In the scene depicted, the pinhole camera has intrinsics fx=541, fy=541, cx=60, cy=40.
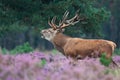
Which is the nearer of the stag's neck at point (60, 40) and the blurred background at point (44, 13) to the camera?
the stag's neck at point (60, 40)

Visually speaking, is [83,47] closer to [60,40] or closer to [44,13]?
[60,40]

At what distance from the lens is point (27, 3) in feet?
84.7

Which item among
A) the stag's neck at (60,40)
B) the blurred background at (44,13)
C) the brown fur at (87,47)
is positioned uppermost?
the brown fur at (87,47)

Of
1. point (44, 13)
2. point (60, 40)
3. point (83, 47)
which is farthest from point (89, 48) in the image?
point (44, 13)

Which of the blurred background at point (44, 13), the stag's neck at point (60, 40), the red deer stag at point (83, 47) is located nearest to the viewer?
the red deer stag at point (83, 47)

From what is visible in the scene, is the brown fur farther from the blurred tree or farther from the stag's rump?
the blurred tree

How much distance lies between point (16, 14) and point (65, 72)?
663 inches

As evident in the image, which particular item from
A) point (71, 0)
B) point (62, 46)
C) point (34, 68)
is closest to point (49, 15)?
point (71, 0)

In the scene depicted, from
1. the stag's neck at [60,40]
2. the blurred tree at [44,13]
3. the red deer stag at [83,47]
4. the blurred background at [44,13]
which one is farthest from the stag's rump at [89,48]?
the blurred tree at [44,13]

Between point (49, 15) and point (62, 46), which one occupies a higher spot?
point (62, 46)

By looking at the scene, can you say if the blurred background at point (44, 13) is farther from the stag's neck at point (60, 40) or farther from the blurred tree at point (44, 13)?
the stag's neck at point (60, 40)

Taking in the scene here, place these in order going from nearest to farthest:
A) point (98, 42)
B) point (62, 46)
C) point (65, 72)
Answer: point (65, 72)
point (98, 42)
point (62, 46)

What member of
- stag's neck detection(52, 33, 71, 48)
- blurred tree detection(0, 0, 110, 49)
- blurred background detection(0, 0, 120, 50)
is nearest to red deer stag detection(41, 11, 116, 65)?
stag's neck detection(52, 33, 71, 48)

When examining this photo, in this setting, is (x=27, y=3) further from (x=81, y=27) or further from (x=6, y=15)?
(x=81, y=27)
